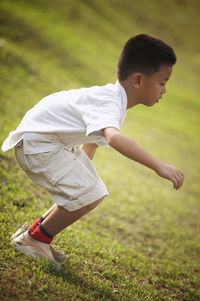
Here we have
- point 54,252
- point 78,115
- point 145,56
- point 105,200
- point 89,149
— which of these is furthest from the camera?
point 105,200

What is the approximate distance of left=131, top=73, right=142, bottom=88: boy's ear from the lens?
2.35 metres

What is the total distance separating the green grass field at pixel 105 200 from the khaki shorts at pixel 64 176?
0.59 metres

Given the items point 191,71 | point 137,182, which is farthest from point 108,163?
point 191,71

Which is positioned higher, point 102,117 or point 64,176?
point 102,117

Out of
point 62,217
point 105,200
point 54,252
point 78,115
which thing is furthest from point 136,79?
point 105,200

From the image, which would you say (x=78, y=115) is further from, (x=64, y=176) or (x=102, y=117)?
(x=64, y=176)

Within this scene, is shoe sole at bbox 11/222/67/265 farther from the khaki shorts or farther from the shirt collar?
the shirt collar

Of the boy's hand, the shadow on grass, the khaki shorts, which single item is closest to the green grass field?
the shadow on grass

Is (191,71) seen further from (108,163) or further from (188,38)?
(108,163)

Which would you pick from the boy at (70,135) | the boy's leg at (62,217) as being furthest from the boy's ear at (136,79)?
the boy's leg at (62,217)

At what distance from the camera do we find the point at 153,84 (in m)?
2.38

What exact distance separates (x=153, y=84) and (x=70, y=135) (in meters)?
0.77

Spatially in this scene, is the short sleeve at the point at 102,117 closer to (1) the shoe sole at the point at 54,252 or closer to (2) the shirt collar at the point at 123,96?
(2) the shirt collar at the point at 123,96

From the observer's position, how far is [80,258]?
2.88 meters
